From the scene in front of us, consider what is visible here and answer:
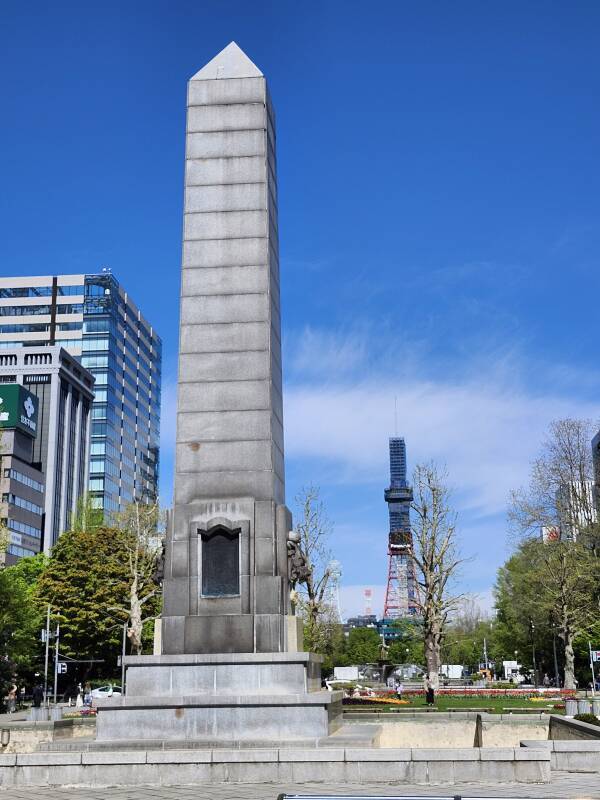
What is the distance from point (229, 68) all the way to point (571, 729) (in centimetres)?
1999

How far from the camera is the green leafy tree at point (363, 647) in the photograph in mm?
136375

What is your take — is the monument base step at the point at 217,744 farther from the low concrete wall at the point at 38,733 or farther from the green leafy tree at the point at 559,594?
the green leafy tree at the point at 559,594

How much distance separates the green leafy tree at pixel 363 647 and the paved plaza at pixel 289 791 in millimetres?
121099

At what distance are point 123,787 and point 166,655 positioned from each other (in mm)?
5082

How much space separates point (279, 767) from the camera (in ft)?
47.9

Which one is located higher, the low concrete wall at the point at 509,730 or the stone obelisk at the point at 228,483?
the stone obelisk at the point at 228,483

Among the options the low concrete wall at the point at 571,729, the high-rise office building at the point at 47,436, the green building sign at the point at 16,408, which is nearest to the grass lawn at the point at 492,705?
the low concrete wall at the point at 571,729

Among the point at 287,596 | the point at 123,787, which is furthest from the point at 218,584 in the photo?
the point at 123,787

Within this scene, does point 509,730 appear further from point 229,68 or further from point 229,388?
point 229,68

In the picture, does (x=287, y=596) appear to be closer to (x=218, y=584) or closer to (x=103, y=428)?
(x=218, y=584)

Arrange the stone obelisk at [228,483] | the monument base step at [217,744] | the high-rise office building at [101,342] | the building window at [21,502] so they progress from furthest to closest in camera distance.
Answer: the high-rise office building at [101,342]
the building window at [21,502]
the stone obelisk at [228,483]
the monument base step at [217,744]

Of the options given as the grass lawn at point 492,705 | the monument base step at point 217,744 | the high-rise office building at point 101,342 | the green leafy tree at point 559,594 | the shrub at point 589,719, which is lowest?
the grass lawn at point 492,705

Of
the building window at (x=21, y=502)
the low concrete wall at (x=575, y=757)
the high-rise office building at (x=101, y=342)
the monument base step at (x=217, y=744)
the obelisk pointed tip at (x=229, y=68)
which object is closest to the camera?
the low concrete wall at (x=575, y=757)

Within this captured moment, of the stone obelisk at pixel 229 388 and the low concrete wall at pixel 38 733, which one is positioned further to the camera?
the low concrete wall at pixel 38 733
